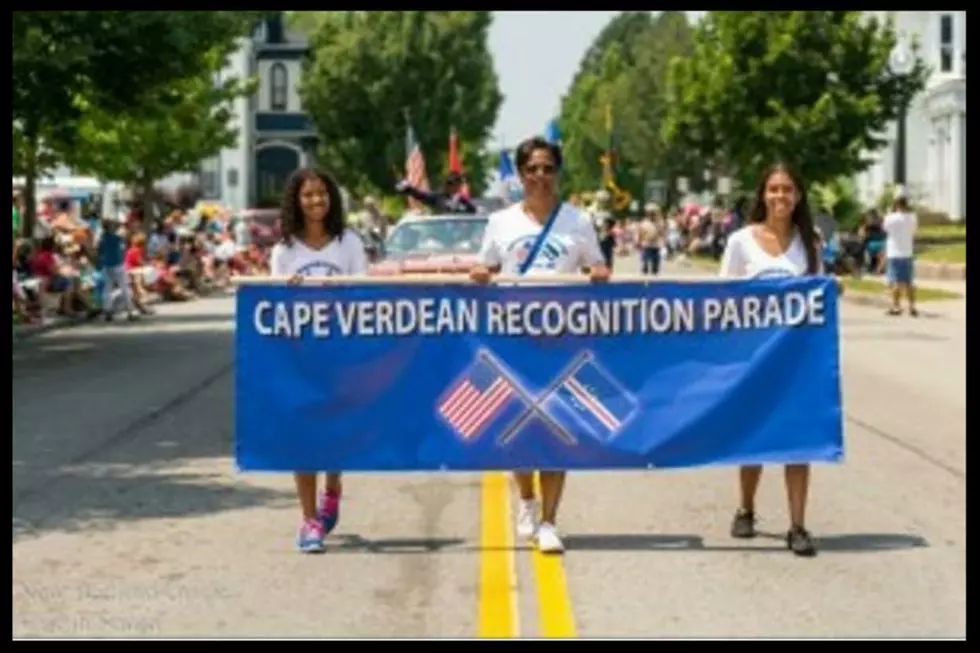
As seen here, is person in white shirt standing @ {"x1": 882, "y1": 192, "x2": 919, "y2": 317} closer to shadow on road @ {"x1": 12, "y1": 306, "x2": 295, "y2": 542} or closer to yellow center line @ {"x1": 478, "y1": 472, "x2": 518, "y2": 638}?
shadow on road @ {"x1": 12, "y1": 306, "x2": 295, "y2": 542}

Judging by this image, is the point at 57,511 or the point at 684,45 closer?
the point at 57,511

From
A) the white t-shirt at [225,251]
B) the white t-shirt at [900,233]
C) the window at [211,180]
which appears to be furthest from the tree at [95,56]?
the window at [211,180]

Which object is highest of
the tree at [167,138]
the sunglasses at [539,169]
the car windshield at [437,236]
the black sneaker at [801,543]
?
the tree at [167,138]

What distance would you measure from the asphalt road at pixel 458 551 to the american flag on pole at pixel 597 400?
0.57 metres

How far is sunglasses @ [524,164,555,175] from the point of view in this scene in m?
10.4

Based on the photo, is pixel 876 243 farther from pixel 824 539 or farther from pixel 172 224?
pixel 824 539

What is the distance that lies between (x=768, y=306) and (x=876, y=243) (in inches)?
1683

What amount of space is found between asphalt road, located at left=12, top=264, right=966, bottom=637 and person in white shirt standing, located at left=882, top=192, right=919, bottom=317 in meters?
15.1

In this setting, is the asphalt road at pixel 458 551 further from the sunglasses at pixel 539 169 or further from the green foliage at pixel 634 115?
the green foliage at pixel 634 115

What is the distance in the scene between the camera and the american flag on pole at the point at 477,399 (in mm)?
10617

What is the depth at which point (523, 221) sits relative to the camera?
1062 centimetres

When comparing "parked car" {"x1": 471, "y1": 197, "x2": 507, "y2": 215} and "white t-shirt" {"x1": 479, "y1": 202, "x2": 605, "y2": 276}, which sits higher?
"parked car" {"x1": 471, "y1": 197, "x2": 507, "y2": 215}

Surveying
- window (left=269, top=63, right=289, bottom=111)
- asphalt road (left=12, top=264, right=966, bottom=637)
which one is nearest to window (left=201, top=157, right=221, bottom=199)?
window (left=269, top=63, right=289, bottom=111)

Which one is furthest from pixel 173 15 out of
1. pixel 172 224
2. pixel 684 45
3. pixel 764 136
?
pixel 684 45
